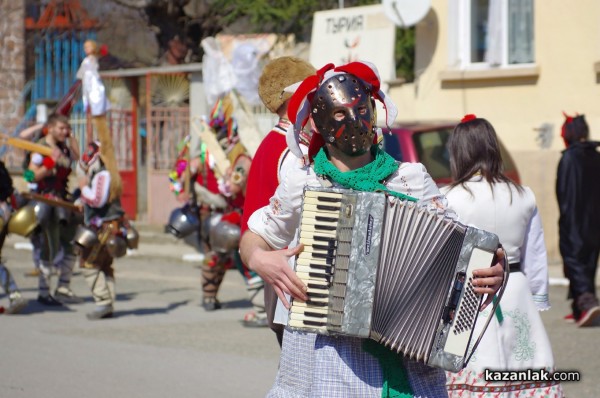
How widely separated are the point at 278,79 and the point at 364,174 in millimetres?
1736

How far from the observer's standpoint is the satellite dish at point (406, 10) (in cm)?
1683

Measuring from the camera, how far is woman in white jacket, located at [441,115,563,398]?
5645mm

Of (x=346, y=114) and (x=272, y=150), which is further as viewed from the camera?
(x=272, y=150)

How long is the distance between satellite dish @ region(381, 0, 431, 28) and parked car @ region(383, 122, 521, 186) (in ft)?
12.1

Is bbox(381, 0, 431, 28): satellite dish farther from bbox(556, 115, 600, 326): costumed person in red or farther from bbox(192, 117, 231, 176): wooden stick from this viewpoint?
bbox(192, 117, 231, 176): wooden stick

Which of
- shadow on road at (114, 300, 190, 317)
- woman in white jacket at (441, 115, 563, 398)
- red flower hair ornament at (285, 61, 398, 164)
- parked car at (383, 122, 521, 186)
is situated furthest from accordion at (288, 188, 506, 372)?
parked car at (383, 122, 521, 186)

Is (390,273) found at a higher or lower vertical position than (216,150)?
lower

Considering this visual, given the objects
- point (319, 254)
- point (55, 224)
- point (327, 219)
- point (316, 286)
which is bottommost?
point (55, 224)

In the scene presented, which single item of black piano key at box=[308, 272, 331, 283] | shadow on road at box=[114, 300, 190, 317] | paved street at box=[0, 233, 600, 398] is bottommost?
shadow on road at box=[114, 300, 190, 317]

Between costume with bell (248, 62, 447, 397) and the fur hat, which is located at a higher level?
the fur hat

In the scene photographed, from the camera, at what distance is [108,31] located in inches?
1171

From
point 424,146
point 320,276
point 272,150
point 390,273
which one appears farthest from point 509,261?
point 424,146

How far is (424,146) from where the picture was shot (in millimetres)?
13086

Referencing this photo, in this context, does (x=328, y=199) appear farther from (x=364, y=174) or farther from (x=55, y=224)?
(x=55, y=224)
